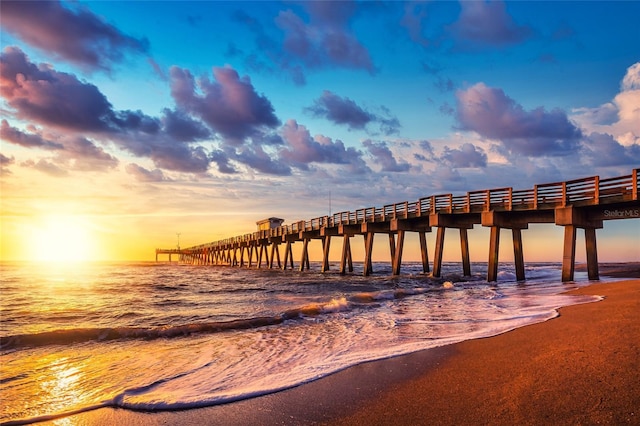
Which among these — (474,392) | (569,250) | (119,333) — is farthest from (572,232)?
(119,333)

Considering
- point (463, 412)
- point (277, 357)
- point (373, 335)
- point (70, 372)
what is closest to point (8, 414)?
point (70, 372)

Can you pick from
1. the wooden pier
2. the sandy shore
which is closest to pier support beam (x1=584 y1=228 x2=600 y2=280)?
the wooden pier

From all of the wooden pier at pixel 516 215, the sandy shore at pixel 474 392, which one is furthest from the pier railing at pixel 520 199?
the sandy shore at pixel 474 392

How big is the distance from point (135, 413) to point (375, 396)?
2520 millimetres

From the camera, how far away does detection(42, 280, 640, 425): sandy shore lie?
319 cm

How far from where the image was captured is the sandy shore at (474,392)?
3.19 metres

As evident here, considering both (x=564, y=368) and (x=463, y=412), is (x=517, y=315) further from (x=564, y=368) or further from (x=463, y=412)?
(x=463, y=412)

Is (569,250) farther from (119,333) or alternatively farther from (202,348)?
(119,333)

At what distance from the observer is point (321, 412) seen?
3.69 metres

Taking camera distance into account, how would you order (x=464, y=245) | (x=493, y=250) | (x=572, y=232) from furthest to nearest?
(x=464, y=245) → (x=493, y=250) → (x=572, y=232)

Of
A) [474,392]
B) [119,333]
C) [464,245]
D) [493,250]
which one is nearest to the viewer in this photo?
[474,392]

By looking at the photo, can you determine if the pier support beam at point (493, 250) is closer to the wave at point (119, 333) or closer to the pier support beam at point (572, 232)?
the pier support beam at point (572, 232)

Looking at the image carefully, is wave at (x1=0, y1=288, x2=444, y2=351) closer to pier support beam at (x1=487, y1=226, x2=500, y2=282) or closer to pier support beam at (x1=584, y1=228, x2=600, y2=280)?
pier support beam at (x1=487, y1=226, x2=500, y2=282)

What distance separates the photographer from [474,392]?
3795mm
